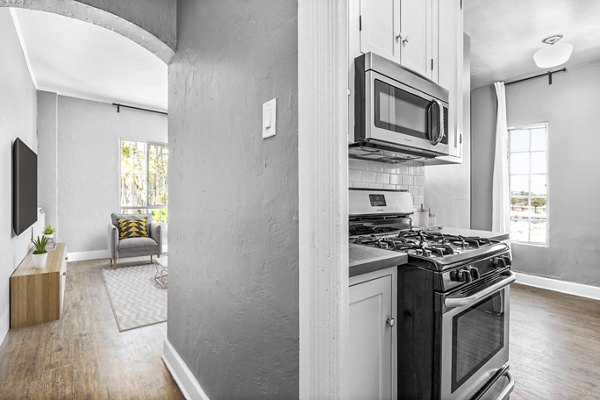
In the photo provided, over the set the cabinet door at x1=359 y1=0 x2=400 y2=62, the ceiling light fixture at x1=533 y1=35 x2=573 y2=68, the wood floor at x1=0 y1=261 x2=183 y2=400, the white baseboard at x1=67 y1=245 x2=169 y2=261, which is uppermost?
the ceiling light fixture at x1=533 y1=35 x2=573 y2=68

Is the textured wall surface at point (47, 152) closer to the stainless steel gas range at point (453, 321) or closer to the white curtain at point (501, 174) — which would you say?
the stainless steel gas range at point (453, 321)

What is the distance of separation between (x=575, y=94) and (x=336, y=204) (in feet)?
14.1

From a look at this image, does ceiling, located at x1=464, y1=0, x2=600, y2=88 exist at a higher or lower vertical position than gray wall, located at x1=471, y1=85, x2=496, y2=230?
higher

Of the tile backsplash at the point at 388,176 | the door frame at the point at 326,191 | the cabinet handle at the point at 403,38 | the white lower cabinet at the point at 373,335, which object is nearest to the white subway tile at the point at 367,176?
the tile backsplash at the point at 388,176

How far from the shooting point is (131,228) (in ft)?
16.2

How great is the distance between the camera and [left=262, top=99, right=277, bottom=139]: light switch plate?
1071 mm

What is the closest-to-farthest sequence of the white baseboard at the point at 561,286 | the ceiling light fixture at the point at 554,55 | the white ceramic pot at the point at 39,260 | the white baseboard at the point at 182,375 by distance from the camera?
the white baseboard at the point at 182,375, the ceiling light fixture at the point at 554,55, the white ceramic pot at the point at 39,260, the white baseboard at the point at 561,286

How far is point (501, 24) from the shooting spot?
2.77m

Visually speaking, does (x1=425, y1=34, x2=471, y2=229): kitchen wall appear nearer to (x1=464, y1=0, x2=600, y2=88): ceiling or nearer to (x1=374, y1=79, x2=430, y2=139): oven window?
(x1=464, y1=0, x2=600, y2=88): ceiling

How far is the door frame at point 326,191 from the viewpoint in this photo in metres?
0.88

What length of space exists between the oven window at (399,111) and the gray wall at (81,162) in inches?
206

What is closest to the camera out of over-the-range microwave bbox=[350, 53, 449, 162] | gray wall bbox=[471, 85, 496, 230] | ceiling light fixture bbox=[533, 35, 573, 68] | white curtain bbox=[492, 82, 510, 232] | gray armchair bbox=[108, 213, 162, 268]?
over-the-range microwave bbox=[350, 53, 449, 162]

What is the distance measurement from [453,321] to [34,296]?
11.0 ft

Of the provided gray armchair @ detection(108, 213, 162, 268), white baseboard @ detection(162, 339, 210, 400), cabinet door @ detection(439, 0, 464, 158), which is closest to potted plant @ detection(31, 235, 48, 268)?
gray armchair @ detection(108, 213, 162, 268)
